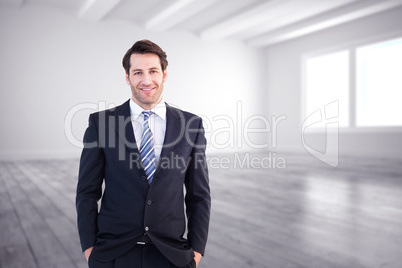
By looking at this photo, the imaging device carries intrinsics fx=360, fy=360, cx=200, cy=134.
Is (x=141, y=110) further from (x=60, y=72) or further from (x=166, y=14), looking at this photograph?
(x=60, y=72)

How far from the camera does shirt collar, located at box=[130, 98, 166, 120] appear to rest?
117cm

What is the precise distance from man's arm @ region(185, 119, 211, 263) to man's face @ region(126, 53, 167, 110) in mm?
196

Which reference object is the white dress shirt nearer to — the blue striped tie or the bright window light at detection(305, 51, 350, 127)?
the blue striped tie

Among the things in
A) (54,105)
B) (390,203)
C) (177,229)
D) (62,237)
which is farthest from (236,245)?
(54,105)

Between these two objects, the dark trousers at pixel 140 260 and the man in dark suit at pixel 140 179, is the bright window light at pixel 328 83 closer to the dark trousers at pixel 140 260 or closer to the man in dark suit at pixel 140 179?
the man in dark suit at pixel 140 179

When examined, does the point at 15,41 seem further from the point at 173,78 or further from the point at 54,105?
the point at 173,78

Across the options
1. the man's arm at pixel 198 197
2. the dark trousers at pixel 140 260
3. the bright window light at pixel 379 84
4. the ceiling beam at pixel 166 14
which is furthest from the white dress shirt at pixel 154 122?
the bright window light at pixel 379 84

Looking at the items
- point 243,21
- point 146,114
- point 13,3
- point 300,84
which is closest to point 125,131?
point 146,114

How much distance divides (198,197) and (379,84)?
10269 millimetres

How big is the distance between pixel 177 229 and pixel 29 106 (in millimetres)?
9467

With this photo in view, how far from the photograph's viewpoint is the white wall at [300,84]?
31.4ft

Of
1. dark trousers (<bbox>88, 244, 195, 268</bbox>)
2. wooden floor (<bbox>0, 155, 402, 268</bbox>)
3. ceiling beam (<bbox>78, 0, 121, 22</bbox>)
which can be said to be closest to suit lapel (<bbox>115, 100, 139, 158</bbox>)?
dark trousers (<bbox>88, 244, 195, 268</bbox>)

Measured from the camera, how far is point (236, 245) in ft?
8.51

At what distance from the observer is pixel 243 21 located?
9.87 meters
